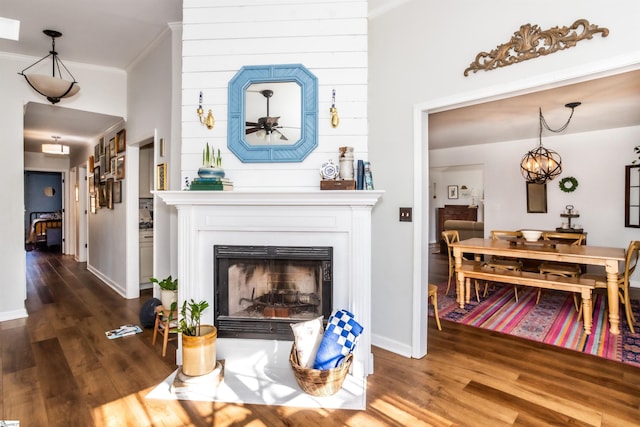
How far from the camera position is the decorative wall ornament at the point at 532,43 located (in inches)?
73.4

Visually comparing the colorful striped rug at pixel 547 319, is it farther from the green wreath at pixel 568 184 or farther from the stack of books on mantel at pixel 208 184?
the stack of books on mantel at pixel 208 184

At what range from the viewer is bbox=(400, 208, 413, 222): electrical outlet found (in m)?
2.67

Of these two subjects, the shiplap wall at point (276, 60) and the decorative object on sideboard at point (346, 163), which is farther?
the shiplap wall at point (276, 60)

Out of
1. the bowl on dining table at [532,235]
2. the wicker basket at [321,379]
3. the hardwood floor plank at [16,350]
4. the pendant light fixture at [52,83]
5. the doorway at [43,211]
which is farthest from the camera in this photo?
the doorway at [43,211]

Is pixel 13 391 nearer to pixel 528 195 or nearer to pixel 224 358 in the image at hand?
pixel 224 358

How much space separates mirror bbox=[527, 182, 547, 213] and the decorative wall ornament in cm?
491

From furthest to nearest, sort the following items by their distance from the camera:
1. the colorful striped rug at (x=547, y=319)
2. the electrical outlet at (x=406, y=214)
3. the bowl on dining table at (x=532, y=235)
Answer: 1. the bowl on dining table at (x=532, y=235)
2. the colorful striped rug at (x=547, y=319)
3. the electrical outlet at (x=406, y=214)

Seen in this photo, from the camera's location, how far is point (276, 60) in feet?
8.25

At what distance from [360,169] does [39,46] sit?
3736mm

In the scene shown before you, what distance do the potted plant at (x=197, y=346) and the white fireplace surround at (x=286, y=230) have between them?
6.9 inches

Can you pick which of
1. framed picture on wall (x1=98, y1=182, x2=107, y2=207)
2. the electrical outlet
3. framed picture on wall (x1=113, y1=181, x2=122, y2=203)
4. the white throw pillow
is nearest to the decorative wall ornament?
the electrical outlet

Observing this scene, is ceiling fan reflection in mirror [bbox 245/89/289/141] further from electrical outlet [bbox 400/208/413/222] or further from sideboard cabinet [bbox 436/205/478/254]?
sideboard cabinet [bbox 436/205/478/254]

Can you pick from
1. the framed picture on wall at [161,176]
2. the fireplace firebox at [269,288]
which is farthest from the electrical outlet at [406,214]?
the framed picture on wall at [161,176]

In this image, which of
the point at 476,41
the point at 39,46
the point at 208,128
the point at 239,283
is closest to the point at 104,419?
the point at 239,283
